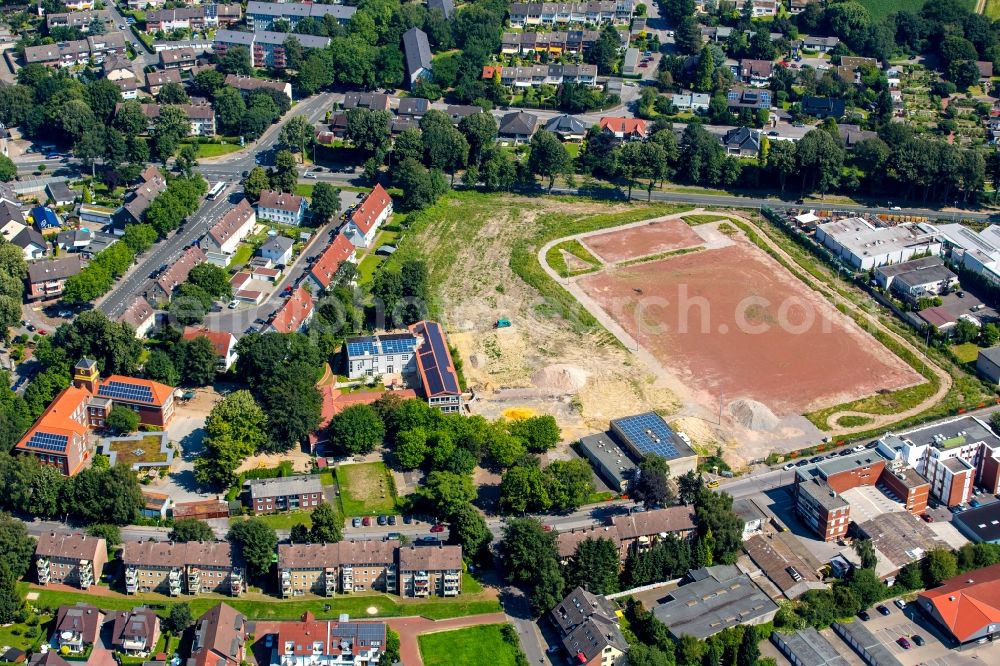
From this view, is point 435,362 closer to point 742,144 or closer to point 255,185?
point 255,185

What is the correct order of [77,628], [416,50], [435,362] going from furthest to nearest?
[416,50], [435,362], [77,628]

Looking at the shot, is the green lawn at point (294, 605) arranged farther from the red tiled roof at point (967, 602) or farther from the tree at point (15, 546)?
the red tiled roof at point (967, 602)

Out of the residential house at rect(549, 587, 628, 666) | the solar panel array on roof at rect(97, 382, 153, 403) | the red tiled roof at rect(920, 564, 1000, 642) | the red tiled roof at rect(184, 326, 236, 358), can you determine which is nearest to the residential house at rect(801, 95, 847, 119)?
the red tiled roof at rect(920, 564, 1000, 642)

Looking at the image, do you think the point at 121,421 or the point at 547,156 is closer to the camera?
the point at 121,421

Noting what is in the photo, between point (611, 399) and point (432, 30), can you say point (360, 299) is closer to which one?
point (611, 399)

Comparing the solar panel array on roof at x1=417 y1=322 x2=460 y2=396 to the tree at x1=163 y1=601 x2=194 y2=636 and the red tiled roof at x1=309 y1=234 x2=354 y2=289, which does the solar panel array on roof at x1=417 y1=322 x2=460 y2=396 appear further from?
the tree at x1=163 y1=601 x2=194 y2=636

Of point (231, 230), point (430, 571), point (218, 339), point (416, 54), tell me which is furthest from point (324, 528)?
point (416, 54)

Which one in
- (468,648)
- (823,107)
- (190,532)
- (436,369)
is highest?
(823,107)
